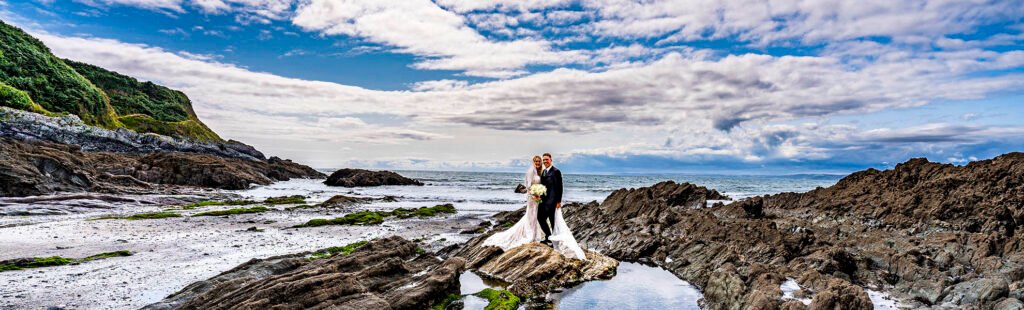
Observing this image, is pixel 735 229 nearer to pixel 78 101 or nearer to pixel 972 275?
pixel 972 275

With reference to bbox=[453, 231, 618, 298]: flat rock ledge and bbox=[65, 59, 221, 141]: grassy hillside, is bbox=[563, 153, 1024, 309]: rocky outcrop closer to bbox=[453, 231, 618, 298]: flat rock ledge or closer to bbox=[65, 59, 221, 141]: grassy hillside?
bbox=[453, 231, 618, 298]: flat rock ledge

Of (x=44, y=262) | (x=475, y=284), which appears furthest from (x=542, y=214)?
(x=44, y=262)

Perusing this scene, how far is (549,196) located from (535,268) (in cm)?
285

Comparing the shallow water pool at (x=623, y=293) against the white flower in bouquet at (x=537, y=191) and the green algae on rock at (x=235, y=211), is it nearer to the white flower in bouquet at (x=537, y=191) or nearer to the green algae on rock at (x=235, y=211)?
the white flower in bouquet at (x=537, y=191)

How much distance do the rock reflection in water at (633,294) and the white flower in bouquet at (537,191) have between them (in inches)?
124

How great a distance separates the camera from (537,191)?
16438mm

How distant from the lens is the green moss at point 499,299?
457 inches

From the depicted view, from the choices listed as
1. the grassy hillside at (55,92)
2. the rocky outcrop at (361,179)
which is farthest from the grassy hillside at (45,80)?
the rocky outcrop at (361,179)

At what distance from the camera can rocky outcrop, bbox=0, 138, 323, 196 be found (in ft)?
117

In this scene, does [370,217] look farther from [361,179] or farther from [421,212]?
[361,179]

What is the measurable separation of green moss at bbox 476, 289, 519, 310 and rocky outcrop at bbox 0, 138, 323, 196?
124 ft

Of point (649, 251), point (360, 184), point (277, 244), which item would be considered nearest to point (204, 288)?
point (277, 244)

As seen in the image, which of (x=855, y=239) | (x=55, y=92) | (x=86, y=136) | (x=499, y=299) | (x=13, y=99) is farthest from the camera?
(x=55, y=92)

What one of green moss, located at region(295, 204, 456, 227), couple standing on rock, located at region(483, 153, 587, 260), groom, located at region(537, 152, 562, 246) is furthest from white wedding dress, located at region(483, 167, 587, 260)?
green moss, located at region(295, 204, 456, 227)
